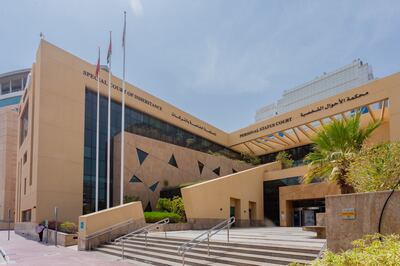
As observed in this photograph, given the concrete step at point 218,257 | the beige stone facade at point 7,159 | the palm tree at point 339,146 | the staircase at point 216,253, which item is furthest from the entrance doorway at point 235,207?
the beige stone facade at point 7,159

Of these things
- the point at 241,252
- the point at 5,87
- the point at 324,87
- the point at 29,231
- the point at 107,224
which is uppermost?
the point at 324,87

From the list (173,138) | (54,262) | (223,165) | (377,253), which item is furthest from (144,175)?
(377,253)

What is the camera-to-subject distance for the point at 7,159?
58.6 meters

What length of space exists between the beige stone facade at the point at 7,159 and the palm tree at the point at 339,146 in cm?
5408

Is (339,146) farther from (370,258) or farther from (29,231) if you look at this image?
(29,231)

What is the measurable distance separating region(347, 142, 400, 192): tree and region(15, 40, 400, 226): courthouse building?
51.9 feet

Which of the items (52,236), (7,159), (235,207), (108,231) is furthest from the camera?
(7,159)

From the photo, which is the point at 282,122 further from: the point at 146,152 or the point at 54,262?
the point at 54,262

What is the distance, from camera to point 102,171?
30.8m

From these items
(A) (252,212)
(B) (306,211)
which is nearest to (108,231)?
(A) (252,212)

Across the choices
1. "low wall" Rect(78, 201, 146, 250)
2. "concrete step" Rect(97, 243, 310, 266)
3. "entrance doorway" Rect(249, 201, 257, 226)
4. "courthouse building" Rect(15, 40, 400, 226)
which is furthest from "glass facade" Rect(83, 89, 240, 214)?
"concrete step" Rect(97, 243, 310, 266)

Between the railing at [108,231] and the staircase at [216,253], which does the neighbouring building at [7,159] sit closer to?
the railing at [108,231]

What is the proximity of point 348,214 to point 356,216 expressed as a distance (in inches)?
7.8

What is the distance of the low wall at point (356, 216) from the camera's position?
7.87 m
